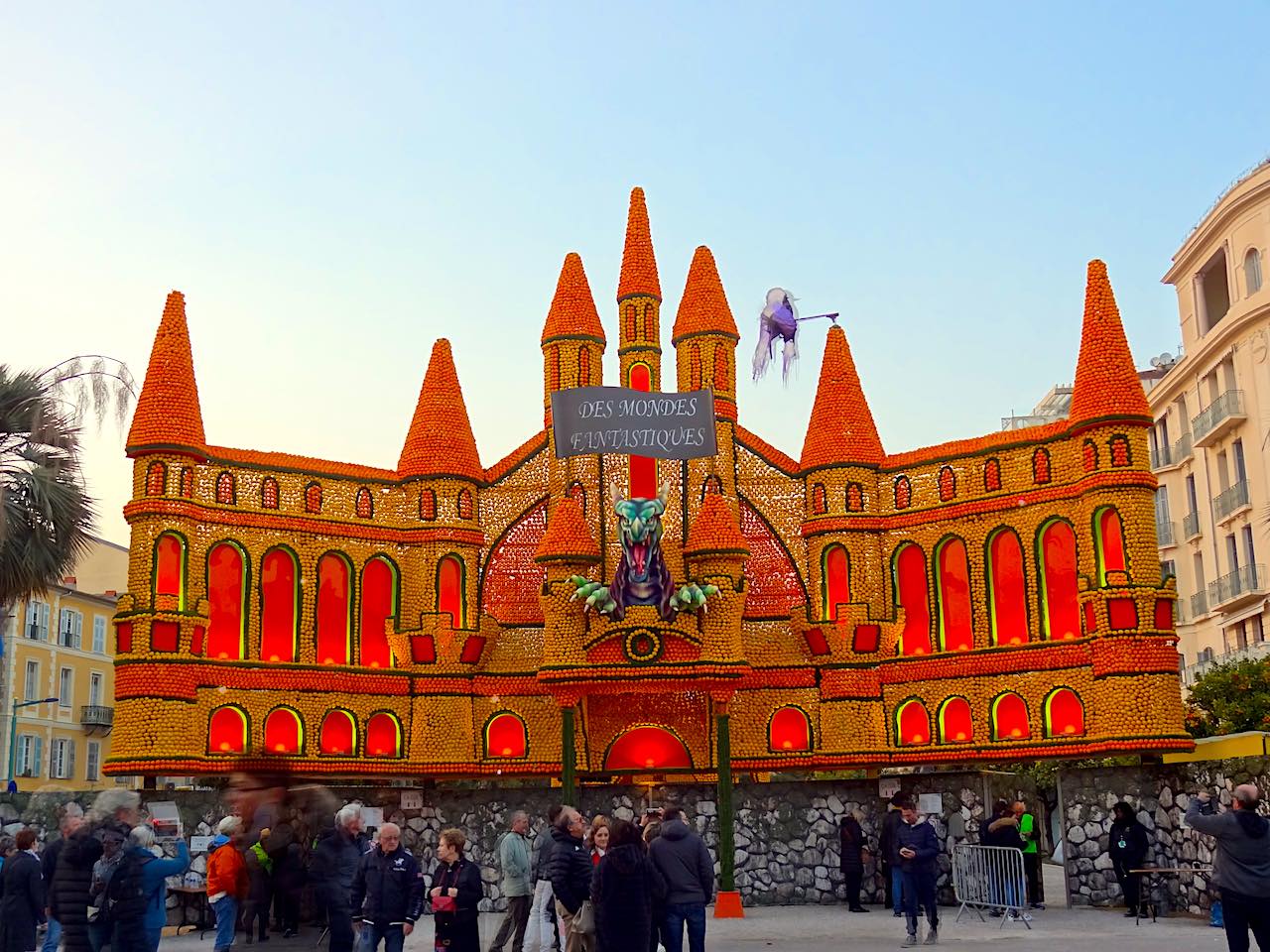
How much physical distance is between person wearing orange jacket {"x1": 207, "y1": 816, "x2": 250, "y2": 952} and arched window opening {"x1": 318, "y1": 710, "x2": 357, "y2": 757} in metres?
16.6

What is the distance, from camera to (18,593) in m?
27.3

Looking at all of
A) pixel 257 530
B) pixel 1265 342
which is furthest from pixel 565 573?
pixel 1265 342

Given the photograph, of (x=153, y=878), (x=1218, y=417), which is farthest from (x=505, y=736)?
(x=1218, y=417)

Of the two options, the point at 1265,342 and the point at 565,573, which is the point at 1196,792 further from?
the point at 1265,342

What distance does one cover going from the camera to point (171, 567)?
30.4 m

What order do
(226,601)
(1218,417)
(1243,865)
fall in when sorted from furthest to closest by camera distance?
(1218,417), (226,601), (1243,865)

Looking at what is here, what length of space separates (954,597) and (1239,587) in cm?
A: 2083

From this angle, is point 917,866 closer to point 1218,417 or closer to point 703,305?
point 703,305

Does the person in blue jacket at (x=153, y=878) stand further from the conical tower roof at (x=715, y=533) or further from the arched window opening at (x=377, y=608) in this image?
the arched window opening at (x=377, y=608)

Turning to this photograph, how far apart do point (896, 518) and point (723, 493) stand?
389 centimetres

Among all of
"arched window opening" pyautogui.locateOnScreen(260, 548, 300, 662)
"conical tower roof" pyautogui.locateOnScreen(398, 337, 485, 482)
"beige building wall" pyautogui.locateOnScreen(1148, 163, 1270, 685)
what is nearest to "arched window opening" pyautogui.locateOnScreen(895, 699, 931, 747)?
"conical tower roof" pyautogui.locateOnScreen(398, 337, 485, 482)

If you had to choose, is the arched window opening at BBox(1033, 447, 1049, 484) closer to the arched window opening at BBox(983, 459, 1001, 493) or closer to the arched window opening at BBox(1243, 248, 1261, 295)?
the arched window opening at BBox(983, 459, 1001, 493)

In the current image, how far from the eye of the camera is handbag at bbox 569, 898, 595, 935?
1480 centimetres

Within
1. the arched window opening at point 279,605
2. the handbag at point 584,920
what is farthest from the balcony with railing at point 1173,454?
the handbag at point 584,920
